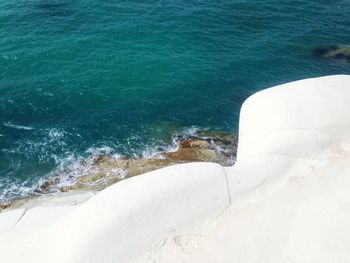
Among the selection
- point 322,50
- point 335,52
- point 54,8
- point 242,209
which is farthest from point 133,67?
point 242,209

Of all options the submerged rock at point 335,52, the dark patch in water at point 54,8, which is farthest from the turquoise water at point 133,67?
the submerged rock at point 335,52

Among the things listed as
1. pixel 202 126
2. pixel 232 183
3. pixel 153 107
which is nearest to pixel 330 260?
pixel 232 183

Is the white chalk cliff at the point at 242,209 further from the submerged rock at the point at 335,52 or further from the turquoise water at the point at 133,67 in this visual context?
the submerged rock at the point at 335,52

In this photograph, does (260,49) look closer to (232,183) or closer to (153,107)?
(153,107)

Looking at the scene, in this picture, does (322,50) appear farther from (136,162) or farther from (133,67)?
(136,162)

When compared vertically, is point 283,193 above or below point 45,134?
above

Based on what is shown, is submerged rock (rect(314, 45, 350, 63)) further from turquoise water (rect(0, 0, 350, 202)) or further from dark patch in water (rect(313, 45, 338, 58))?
turquoise water (rect(0, 0, 350, 202))
